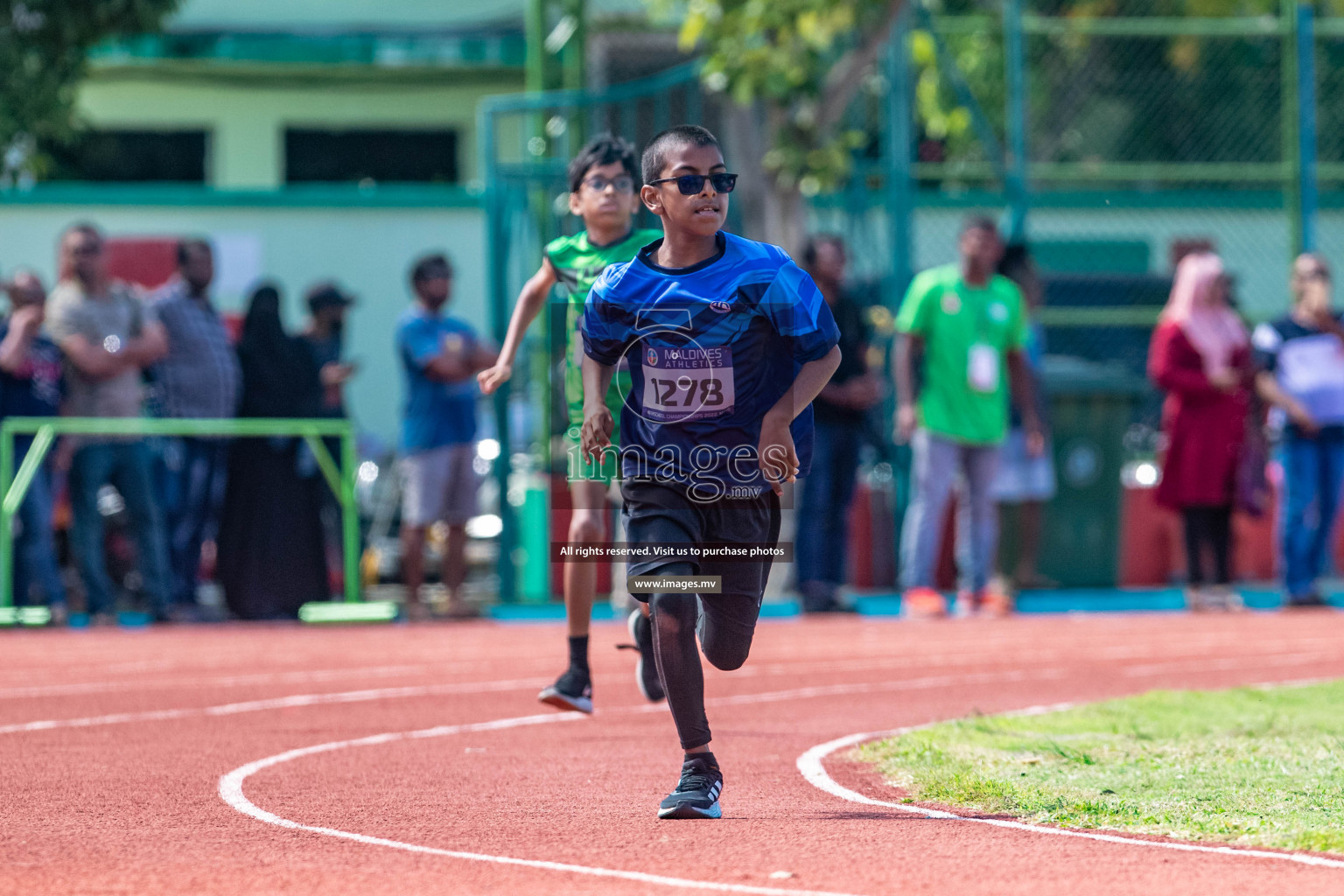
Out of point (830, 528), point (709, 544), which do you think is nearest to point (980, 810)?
point (709, 544)

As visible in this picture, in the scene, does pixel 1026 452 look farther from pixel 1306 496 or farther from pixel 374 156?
pixel 374 156

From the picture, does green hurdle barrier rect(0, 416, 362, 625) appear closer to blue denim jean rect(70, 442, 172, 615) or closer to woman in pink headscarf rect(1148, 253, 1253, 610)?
blue denim jean rect(70, 442, 172, 615)

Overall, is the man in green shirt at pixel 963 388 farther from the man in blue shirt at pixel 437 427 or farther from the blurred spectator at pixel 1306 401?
the man in blue shirt at pixel 437 427

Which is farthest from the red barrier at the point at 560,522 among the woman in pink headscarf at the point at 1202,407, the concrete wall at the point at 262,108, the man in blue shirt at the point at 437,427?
the concrete wall at the point at 262,108

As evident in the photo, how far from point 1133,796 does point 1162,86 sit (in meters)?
16.7

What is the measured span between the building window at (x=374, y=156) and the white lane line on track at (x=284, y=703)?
14.0m

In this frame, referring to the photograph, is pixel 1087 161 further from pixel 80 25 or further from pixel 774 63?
pixel 80 25

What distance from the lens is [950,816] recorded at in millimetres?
6027

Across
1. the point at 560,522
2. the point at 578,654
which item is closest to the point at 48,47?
the point at 560,522

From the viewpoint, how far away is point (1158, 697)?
29.5 feet

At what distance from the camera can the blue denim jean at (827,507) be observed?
13.8 meters

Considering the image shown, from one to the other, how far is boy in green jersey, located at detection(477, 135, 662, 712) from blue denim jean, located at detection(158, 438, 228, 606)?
5.64m

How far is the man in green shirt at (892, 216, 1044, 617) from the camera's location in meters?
13.5

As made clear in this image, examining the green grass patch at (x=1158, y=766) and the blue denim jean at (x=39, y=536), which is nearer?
the green grass patch at (x=1158, y=766)
